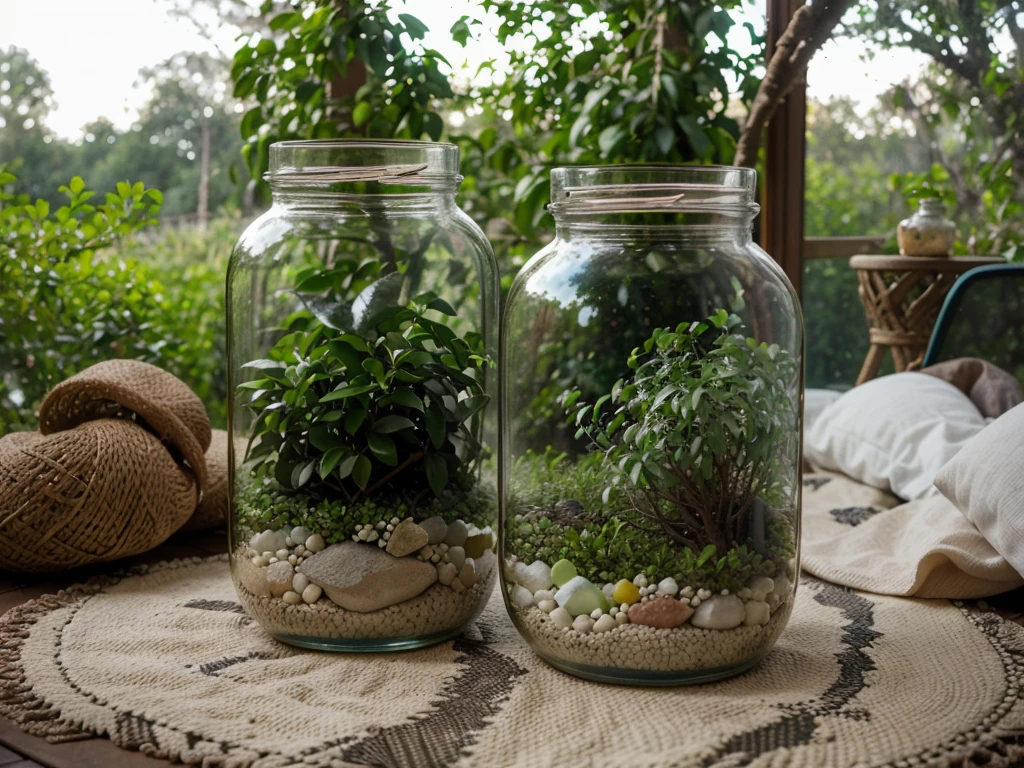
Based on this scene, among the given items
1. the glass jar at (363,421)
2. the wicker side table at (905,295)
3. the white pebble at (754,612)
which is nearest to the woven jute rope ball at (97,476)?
the glass jar at (363,421)

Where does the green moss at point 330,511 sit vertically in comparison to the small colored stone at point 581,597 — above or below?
above

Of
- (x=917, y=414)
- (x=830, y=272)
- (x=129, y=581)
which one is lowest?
(x=129, y=581)

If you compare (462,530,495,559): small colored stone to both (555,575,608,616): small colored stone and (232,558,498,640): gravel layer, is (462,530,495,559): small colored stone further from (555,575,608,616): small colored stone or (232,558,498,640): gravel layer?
(555,575,608,616): small colored stone

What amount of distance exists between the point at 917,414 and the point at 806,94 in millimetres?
908

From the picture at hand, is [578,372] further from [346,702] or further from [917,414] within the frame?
[917,414]

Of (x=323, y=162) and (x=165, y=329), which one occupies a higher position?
(x=323, y=162)

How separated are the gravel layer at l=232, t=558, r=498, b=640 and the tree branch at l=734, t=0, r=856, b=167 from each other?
1196mm

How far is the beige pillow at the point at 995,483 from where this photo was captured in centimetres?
121

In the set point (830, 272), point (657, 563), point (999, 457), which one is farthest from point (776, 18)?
point (657, 563)

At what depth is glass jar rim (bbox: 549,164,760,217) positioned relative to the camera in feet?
3.33

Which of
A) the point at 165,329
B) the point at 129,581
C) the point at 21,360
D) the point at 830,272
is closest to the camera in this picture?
the point at 129,581

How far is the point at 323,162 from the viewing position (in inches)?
44.3

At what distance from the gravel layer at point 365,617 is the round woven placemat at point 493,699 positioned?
0.03 metres

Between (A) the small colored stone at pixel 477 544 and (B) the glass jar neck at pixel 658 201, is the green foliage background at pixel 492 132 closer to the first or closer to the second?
(B) the glass jar neck at pixel 658 201
